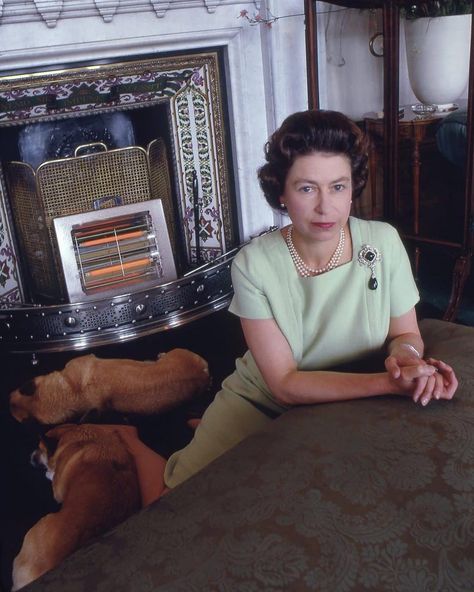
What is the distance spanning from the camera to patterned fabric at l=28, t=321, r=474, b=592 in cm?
75

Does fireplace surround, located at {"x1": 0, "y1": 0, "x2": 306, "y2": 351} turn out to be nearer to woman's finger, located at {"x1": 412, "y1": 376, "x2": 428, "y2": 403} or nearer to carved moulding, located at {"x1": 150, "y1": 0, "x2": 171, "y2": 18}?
carved moulding, located at {"x1": 150, "y1": 0, "x2": 171, "y2": 18}

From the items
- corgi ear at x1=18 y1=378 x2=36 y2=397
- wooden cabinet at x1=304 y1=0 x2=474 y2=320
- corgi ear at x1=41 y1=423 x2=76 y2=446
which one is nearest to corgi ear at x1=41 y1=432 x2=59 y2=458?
corgi ear at x1=41 y1=423 x2=76 y2=446

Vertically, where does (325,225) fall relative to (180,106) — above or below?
below

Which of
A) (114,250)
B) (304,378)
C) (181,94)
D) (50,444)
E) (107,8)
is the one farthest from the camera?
(181,94)

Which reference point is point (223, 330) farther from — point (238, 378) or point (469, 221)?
point (238, 378)

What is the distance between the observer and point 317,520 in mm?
814

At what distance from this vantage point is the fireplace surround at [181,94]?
93.0 inches

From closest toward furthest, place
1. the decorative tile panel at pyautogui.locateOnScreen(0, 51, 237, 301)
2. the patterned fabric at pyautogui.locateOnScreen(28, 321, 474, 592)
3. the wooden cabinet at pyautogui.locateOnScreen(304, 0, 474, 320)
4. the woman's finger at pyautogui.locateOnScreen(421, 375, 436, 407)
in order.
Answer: the patterned fabric at pyautogui.locateOnScreen(28, 321, 474, 592), the woman's finger at pyautogui.locateOnScreen(421, 375, 436, 407), the wooden cabinet at pyautogui.locateOnScreen(304, 0, 474, 320), the decorative tile panel at pyautogui.locateOnScreen(0, 51, 237, 301)

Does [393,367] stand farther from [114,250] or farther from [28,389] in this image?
[114,250]

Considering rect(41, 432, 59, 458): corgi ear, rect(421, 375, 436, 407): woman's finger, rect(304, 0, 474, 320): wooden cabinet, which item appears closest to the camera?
rect(421, 375, 436, 407): woman's finger

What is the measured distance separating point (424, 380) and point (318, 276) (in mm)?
313

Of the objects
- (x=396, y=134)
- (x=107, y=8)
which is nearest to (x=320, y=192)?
(x=396, y=134)

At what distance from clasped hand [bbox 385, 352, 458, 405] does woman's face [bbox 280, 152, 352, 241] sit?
0.29 metres

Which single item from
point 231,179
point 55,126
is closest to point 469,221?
point 231,179
